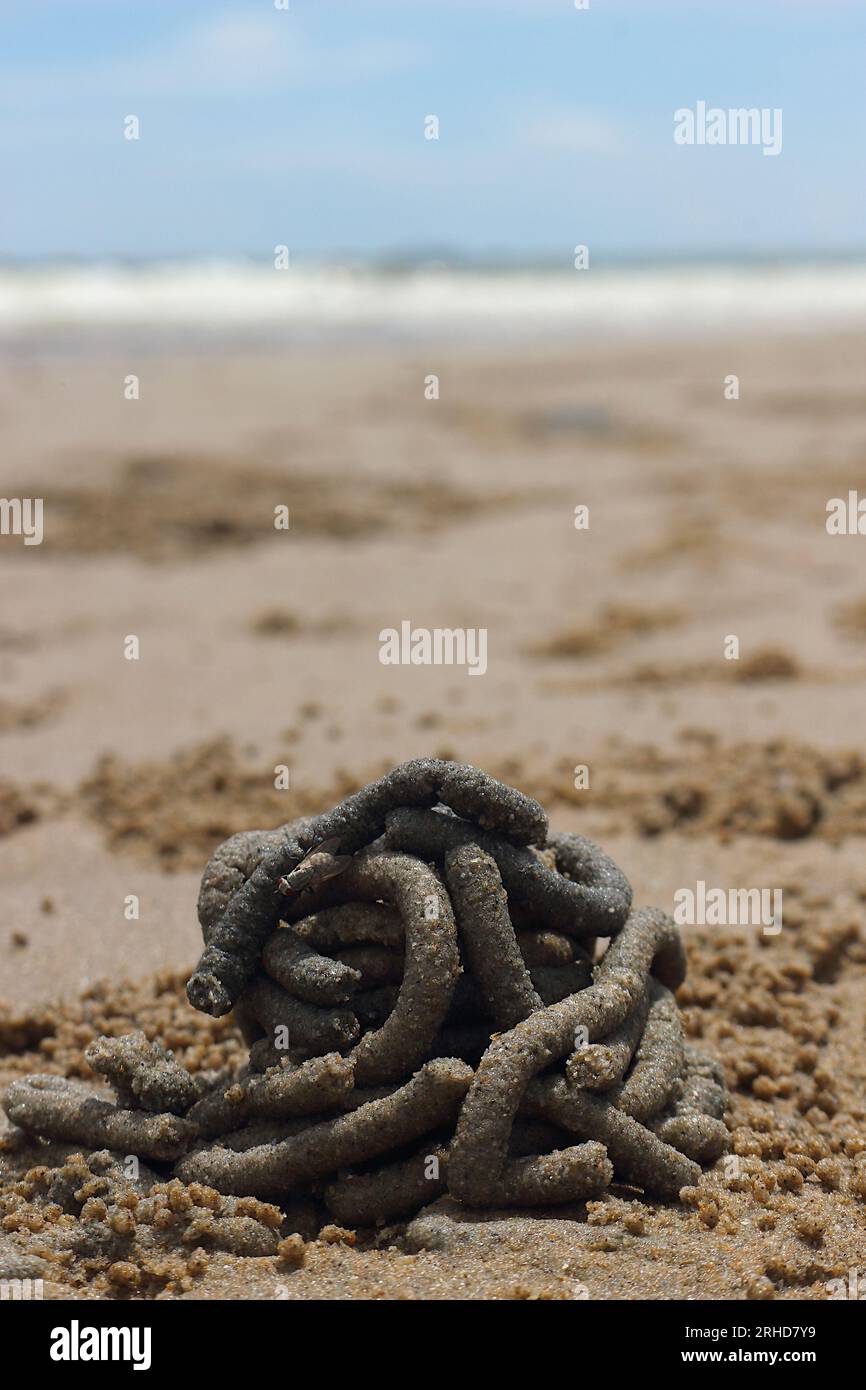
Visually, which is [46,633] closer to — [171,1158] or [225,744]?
[225,744]

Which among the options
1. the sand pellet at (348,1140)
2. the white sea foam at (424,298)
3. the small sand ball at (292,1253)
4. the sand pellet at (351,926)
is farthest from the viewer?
the white sea foam at (424,298)

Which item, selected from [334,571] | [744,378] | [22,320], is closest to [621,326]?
[744,378]

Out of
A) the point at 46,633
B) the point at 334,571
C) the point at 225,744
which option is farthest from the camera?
the point at 334,571

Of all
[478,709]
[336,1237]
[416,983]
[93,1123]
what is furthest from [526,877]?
[478,709]

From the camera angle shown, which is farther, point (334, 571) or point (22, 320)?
point (22, 320)

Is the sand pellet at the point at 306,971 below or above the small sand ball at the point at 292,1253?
above

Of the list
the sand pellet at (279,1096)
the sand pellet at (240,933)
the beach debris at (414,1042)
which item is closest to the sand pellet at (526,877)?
the beach debris at (414,1042)

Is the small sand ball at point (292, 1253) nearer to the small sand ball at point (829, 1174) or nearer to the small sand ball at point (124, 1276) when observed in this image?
the small sand ball at point (124, 1276)

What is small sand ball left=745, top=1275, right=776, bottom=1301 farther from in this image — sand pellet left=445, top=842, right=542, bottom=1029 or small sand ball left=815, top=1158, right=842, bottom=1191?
sand pellet left=445, top=842, right=542, bottom=1029
